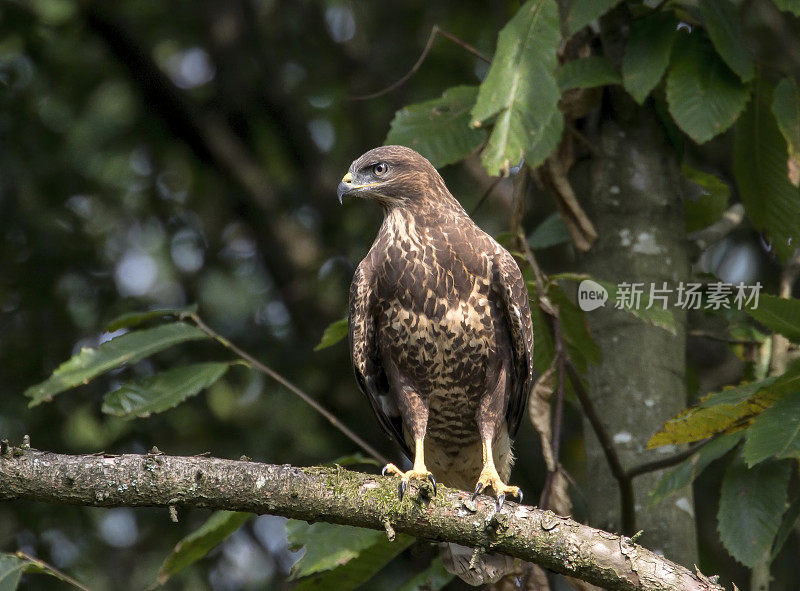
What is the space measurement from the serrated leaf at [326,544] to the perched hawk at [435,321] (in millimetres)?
356

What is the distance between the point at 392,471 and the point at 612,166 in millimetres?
1861

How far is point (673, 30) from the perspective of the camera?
4344 millimetres

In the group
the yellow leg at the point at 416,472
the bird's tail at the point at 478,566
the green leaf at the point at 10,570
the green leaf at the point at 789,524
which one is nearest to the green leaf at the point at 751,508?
the green leaf at the point at 789,524

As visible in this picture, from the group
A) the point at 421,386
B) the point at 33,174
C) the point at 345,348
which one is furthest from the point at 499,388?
the point at 33,174

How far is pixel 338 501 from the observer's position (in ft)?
10.4

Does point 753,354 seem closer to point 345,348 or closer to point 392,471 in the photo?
point 392,471

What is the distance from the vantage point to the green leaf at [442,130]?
175 inches

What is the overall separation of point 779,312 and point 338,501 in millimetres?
1587

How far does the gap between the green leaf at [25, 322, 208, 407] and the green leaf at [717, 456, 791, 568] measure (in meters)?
2.07

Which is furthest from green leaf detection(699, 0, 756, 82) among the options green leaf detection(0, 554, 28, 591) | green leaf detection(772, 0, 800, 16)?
green leaf detection(0, 554, 28, 591)

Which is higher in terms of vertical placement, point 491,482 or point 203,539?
point 491,482

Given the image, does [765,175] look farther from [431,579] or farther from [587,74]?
[431,579]

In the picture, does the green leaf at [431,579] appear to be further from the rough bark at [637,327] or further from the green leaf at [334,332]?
the green leaf at [334,332]

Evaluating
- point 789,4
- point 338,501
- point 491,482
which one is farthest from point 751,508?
point 789,4
